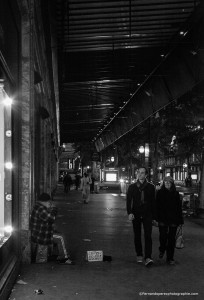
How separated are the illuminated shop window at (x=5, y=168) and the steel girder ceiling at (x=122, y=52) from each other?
3.92m

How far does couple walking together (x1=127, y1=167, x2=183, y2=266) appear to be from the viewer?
8.66 m

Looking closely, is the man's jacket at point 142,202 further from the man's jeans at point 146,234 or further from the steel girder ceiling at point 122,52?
the steel girder ceiling at point 122,52

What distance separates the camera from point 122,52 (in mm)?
14531

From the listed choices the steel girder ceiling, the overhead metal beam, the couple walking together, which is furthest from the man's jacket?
the overhead metal beam

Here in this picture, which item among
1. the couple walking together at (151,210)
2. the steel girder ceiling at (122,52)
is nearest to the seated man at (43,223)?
the couple walking together at (151,210)

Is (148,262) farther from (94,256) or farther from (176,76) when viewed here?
(176,76)

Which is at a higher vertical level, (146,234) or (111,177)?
(111,177)

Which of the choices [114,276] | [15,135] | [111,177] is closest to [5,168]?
[15,135]

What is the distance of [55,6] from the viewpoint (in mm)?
10234

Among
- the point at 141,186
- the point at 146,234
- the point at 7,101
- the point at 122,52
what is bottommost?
the point at 146,234

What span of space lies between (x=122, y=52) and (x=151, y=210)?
7174mm

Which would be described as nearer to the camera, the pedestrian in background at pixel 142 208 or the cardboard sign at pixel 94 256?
the pedestrian in background at pixel 142 208

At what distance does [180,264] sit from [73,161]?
317 ft

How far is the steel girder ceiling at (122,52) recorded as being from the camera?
432 inches
